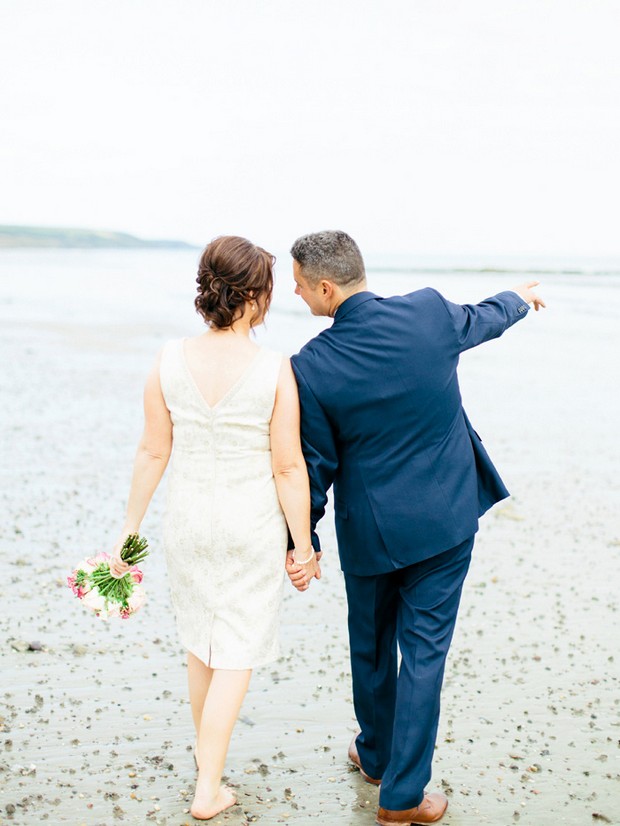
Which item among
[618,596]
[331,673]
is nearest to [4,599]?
[331,673]

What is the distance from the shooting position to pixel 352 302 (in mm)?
3115

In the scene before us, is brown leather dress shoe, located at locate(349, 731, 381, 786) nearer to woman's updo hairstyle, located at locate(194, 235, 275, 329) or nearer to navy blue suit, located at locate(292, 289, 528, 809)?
navy blue suit, located at locate(292, 289, 528, 809)

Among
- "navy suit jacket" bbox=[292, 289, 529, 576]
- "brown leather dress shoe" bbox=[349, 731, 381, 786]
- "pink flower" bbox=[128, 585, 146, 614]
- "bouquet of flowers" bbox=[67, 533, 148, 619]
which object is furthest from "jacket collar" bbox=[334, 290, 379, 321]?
"brown leather dress shoe" bbox=[349, 731, 381, 786]

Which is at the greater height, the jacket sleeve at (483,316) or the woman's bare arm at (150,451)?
the jacket sleeve at (483,316)

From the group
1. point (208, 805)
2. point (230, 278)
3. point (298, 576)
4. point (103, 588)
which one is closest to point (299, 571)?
point (298, 576)

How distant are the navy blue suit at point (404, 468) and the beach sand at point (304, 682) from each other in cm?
49

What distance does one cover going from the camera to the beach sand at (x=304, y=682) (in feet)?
11.0

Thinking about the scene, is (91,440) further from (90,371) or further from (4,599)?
(90,371)

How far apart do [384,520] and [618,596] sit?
8.97 feet

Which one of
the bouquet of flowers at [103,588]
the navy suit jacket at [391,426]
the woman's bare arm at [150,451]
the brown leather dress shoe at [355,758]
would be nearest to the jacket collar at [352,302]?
the navy suit jacket at [391,426]

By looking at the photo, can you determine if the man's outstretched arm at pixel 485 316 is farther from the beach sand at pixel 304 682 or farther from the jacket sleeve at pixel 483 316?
the beach sand at pixel 304 682

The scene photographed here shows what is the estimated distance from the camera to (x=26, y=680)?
4141mm

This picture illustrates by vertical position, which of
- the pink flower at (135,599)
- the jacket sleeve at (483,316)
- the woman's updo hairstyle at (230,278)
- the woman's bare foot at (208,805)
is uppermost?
the woman's updo hairstyle at (230,278)

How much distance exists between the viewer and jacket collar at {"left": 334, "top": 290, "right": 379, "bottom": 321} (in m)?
3.10
